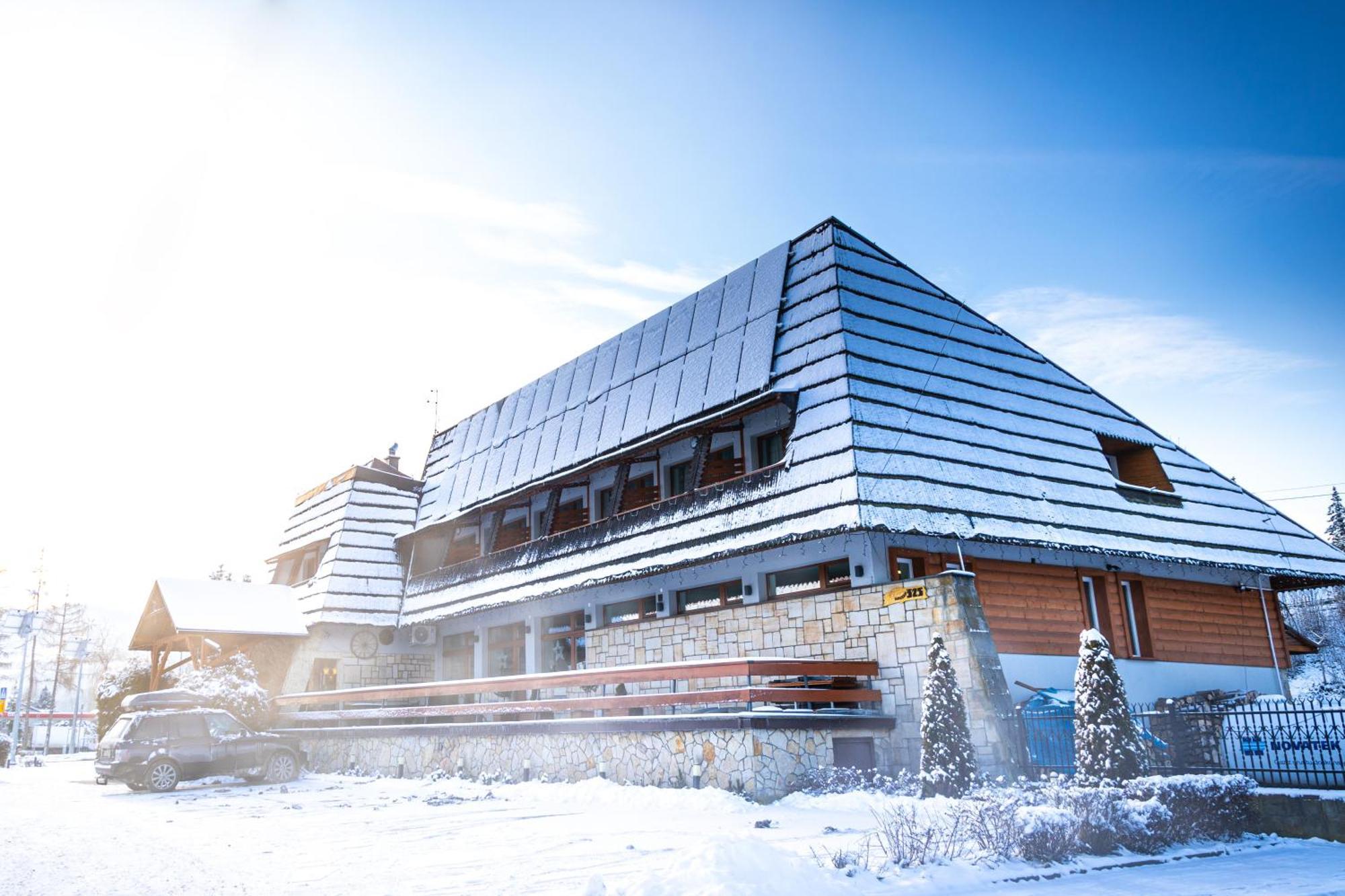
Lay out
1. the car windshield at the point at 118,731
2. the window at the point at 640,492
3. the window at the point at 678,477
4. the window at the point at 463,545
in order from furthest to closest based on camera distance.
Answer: the window at the point at 463,545 → the window at the point at 640,492 → the window at the point at 678,477 → the car windshield at the point at 118,731

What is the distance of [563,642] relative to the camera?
925 inches

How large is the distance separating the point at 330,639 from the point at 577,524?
946 cm

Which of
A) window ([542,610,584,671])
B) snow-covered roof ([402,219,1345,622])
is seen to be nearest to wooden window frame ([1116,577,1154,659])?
snow-covered roof ([402,219,1345,622])

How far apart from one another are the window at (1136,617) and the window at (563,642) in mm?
11832

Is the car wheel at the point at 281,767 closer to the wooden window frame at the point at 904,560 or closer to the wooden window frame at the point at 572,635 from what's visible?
the wooden window frame at the point at 572,635

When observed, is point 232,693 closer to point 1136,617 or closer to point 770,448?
point 770,448

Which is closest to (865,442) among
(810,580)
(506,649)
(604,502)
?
(810,580)

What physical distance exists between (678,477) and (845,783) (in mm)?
9531

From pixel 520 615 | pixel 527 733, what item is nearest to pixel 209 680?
pixel 520 615

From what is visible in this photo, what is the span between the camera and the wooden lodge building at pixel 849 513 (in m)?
15.8

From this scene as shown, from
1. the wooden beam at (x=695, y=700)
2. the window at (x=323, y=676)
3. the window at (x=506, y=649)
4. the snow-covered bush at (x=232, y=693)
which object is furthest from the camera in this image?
the window at (x=323, y=676)

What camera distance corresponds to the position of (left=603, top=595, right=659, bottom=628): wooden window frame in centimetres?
2048

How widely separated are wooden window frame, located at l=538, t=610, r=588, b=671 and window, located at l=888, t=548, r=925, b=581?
8.79 m

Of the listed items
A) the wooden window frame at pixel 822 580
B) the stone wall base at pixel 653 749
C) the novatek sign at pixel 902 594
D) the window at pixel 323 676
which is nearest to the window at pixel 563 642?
the stone wall base at pixel 653 749
